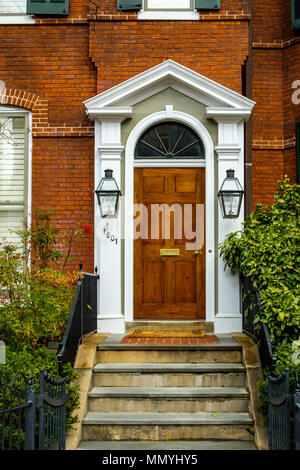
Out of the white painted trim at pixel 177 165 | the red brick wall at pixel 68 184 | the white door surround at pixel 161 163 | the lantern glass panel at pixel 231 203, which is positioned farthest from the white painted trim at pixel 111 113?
the lantern glass panel at pixel 231 203

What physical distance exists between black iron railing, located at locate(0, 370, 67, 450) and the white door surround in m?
2.73

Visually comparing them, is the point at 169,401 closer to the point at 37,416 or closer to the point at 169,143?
the point at 37,416

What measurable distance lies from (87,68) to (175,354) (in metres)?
4.75

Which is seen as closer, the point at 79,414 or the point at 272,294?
the point at 79,414

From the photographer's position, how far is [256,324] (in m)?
6.50

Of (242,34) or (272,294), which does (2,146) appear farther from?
(272,294)

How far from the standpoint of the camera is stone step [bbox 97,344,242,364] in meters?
6.41

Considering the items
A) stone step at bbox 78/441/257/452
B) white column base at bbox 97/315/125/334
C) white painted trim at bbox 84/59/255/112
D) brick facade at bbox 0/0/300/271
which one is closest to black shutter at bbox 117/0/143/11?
brick facade at bbox 0/0/300/271

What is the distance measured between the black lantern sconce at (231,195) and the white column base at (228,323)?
Answer: 4.74 feet

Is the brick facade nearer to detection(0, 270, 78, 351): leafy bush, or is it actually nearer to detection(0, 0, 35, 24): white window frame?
detection(0, 0, 35, 24): white window frame

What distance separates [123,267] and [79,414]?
2.76m

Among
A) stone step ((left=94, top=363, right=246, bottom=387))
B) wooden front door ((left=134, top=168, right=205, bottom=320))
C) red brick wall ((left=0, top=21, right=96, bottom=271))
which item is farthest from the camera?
red brick wall ((left=0, top=21, right=96, bottom=271))

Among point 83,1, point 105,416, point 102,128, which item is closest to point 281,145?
point 102,128

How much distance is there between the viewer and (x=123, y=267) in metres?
7.95
